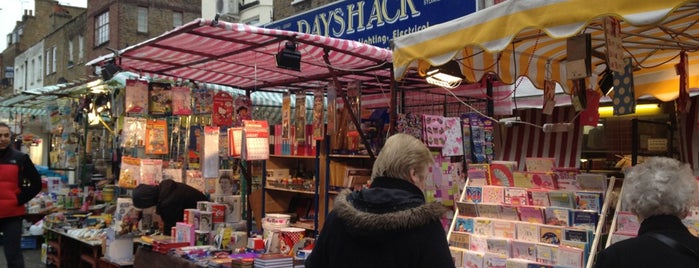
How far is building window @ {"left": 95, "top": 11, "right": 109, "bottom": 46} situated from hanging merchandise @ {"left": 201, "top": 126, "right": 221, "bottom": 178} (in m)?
18.6

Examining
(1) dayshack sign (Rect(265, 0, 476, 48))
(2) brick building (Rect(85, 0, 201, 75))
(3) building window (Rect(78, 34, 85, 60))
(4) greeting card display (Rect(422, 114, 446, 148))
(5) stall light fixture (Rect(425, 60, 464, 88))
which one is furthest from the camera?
(3) building window (Rect(78, 34, 85, 60))

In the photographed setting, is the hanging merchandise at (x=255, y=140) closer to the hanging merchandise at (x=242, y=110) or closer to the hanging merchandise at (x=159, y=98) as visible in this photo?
the hanging merchandise at (x=242, y=110)

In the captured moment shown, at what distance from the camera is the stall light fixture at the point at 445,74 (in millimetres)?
5145

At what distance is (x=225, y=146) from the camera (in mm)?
6961

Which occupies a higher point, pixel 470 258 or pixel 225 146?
pixel 225 146

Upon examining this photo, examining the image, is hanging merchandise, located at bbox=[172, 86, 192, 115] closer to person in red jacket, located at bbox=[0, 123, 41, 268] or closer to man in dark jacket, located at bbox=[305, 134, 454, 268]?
person in red jacket, located at bbox=[0, 123, 41, 268]

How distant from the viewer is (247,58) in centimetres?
607

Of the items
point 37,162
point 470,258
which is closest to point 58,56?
point 37,162


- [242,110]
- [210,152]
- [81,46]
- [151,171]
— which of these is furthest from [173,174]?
[81,46]

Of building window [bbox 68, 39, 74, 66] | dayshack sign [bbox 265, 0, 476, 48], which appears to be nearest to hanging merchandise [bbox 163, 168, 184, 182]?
dayshack sign [bbox 265, 0, 476, 48]

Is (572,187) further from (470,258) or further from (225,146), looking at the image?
(225,146)

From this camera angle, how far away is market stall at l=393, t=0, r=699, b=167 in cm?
307

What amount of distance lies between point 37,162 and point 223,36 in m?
20.3

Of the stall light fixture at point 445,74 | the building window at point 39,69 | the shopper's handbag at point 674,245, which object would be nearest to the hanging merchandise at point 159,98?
the stall light fixture at point 445,74
